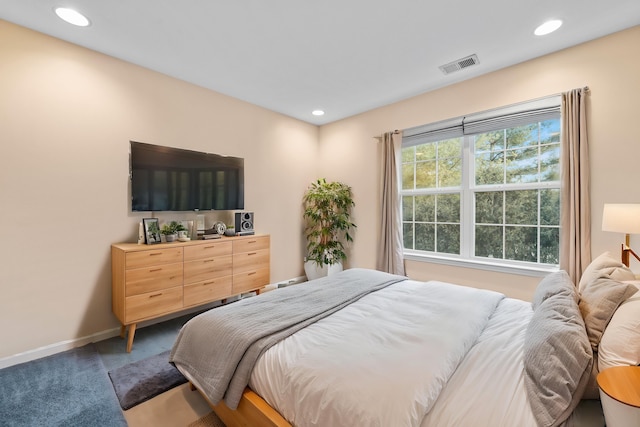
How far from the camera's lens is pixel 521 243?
297 cm

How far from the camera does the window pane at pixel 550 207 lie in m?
2.75

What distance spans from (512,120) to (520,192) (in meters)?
0.74

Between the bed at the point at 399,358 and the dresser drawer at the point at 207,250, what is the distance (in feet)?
3.66

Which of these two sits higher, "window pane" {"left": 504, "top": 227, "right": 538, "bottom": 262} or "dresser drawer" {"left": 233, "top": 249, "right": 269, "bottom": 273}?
"window pane" {"left": 504, "top": 227, "right": 538, "bottom": 262}

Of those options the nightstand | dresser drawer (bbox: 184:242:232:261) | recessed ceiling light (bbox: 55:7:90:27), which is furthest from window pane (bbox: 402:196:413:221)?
recessed ceiling light (bbox: 55:7:90:27)

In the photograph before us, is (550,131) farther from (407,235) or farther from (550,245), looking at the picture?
(407,235)

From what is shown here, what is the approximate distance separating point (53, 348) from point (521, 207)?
4538mm

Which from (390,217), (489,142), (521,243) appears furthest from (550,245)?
(390,217)

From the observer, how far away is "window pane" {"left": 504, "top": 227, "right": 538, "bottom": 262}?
9.49ft

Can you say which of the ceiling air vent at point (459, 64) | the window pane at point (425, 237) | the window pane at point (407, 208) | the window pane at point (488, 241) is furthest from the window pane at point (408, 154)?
the window pane at point (488, 241)

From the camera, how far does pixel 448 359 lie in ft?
4.12

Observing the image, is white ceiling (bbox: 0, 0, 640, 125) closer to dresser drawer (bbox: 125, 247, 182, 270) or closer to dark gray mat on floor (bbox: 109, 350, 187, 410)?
dresser drawer (bbox: 125, 247, 182, 270)

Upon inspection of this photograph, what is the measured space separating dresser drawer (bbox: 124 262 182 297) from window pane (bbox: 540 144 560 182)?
3.67m

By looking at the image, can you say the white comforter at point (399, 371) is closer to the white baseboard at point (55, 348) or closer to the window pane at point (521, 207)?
the window pane at point (521, 207)
